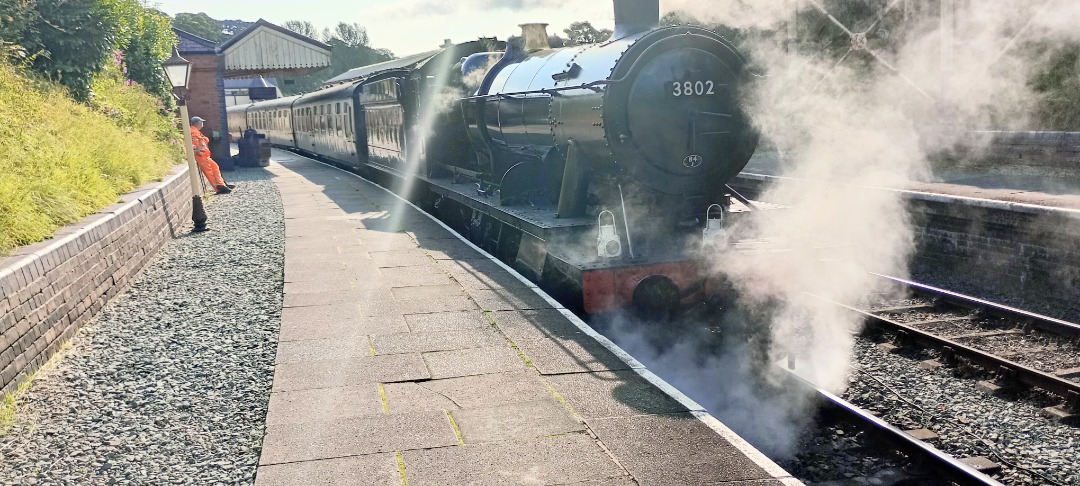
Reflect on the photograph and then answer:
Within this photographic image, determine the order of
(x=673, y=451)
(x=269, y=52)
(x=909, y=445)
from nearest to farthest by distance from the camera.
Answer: (x=673, y=451) → (x=909, y=445) → (x=269, y=52)

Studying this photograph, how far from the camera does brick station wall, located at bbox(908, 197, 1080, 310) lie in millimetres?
8164

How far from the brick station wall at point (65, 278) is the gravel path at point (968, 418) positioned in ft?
16.8

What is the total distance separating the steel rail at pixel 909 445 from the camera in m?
3.99

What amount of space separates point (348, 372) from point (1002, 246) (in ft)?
23.8

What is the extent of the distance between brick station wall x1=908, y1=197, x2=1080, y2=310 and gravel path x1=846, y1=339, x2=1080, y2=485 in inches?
128

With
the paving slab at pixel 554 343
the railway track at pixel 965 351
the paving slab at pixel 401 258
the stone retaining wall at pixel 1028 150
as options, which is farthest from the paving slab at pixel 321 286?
the stone retaining wall at pixel 1028 150

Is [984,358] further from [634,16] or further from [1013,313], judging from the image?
[634,16]

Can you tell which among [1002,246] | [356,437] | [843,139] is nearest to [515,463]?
[356,437]

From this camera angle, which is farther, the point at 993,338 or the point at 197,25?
the point at 197,25

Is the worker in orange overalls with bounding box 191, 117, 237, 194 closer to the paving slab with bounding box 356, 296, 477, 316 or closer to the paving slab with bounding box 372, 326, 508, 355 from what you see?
the paving slab with bounding box 356, 296, 477, 316

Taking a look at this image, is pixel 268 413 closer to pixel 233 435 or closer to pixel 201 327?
pixel 233 435

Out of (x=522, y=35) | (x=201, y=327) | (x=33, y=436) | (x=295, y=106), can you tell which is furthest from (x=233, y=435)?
(x=295, y=106)

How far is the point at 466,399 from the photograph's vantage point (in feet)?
15.0

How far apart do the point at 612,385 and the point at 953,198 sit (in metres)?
6.74
